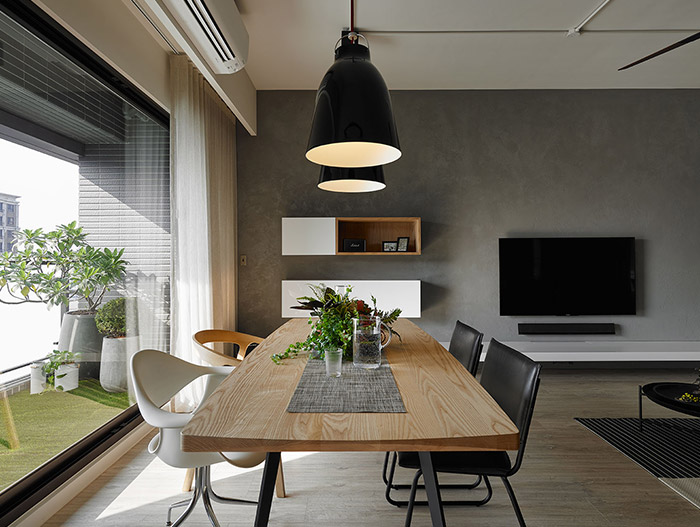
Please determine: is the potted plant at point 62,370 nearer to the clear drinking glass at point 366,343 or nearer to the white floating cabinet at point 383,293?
the clear drinking glass at point 366,343

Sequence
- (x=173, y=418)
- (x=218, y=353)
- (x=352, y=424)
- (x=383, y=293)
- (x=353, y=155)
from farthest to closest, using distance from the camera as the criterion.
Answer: (x=383, y=293) < (x=218, y=353) < (x=353, y=155) < (x=173, y=418) < (x=352, y=424)

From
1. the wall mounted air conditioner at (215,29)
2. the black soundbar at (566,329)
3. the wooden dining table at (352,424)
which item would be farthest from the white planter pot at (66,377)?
the black soundbar at (566,329)

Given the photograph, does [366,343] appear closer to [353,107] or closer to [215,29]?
[353,107]

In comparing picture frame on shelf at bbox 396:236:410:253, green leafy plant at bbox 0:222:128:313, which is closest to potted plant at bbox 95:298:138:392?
green leafy plant at bbox 0:222:128:313

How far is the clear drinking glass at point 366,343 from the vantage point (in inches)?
66.9

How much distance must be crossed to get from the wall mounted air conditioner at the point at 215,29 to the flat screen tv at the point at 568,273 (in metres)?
3.01

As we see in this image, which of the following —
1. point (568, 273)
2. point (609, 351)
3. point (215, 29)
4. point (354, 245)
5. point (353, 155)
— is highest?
point (215, 29)

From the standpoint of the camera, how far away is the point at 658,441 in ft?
9.58

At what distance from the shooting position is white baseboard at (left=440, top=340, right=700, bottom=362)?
4254mm

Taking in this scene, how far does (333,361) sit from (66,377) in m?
1.47

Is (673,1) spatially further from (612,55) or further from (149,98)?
(149,98)

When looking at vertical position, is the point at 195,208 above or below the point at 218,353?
above

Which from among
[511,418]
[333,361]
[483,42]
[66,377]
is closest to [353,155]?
[333,361]

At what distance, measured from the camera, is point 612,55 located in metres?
3.90
